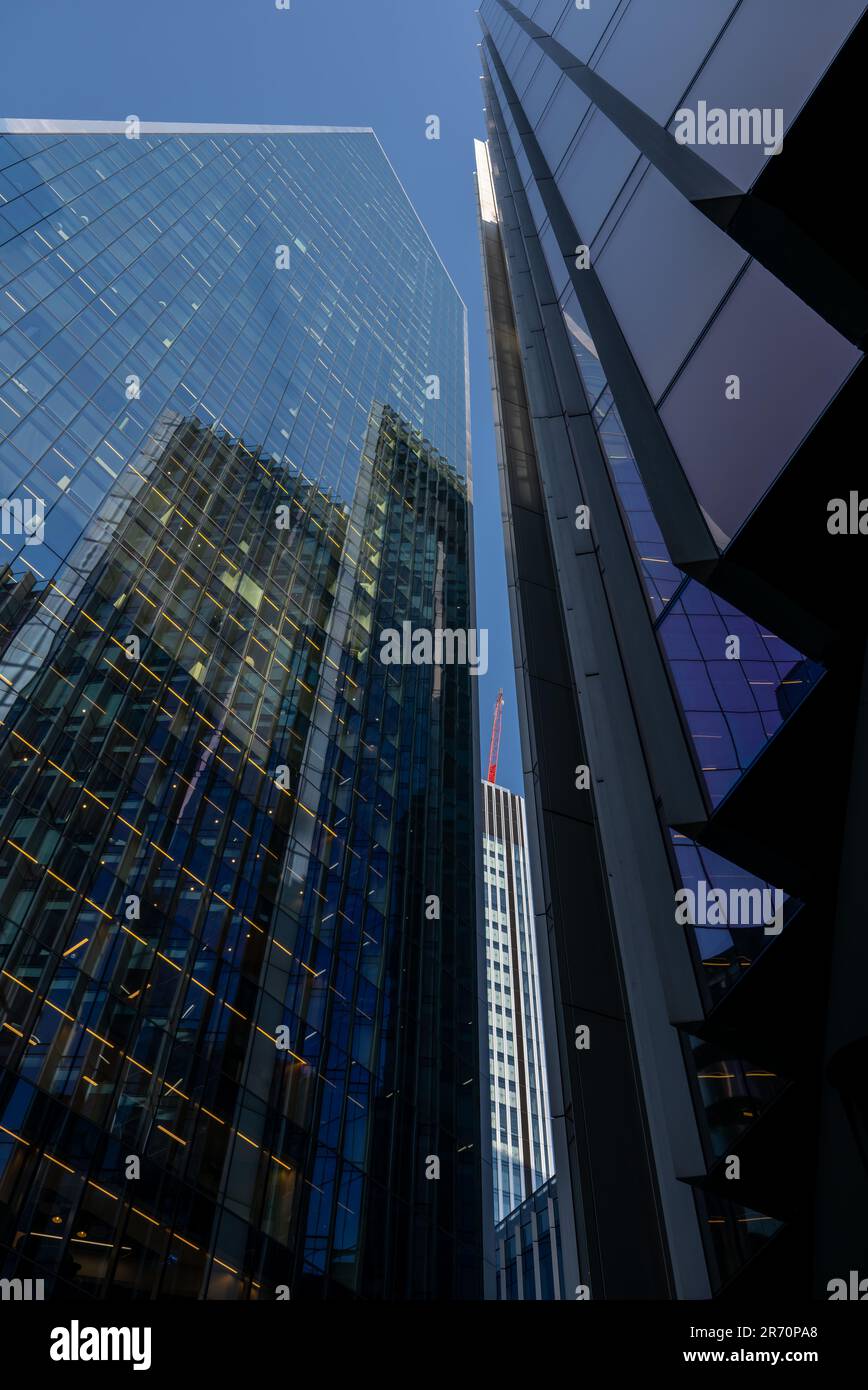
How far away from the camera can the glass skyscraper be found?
93.4 ft

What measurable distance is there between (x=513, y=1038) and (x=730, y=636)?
377 feet

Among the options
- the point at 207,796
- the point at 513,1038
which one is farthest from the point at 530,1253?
the point at 513,1038

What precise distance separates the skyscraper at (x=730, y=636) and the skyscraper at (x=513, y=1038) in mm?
77657

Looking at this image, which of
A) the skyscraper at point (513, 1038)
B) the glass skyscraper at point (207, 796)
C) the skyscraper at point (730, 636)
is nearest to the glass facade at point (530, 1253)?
the glass skyscraper at point (207, 796)

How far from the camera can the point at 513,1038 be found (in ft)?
375

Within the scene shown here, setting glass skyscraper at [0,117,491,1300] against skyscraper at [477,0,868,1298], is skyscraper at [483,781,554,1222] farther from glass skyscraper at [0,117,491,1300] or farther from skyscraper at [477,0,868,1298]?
skyscraper at [477,0,868,1298]

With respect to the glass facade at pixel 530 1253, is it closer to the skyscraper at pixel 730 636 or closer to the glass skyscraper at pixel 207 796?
the glass skyscraper at pixel 207 796

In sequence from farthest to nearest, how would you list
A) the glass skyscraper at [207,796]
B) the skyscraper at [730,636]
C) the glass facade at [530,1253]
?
the glass facade at [530,1253], the glass skyscraper at [207,796], the skyscraper at [730,636]

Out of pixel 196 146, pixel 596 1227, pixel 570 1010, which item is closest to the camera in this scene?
pixel 596 1227

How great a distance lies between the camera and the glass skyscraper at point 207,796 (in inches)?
1120

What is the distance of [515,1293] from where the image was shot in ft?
187

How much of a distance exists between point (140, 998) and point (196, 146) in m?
67.6

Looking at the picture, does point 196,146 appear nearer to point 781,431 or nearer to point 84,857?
point 84,857

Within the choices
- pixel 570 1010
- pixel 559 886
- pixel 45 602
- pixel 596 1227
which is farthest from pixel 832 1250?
pixel 45 602
